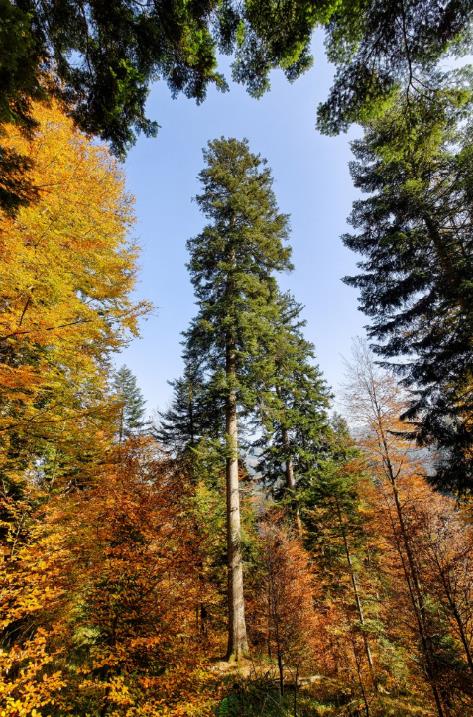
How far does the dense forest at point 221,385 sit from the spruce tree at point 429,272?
0.08 meters

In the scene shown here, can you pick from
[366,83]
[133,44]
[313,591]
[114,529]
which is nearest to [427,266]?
[366,83]

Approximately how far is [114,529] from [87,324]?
5.14 metres

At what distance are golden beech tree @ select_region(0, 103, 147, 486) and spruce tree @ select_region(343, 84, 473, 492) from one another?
7431mm

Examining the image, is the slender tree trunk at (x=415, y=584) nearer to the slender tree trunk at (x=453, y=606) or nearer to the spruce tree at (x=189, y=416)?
the slender tree trunk at (x=453, y=606)

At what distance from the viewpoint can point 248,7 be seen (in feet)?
13.7

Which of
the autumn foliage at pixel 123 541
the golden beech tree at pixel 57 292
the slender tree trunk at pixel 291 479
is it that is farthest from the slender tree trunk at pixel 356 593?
the golden beech tree at pixel 57 292

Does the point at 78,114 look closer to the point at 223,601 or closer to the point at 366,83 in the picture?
the point at 366,83

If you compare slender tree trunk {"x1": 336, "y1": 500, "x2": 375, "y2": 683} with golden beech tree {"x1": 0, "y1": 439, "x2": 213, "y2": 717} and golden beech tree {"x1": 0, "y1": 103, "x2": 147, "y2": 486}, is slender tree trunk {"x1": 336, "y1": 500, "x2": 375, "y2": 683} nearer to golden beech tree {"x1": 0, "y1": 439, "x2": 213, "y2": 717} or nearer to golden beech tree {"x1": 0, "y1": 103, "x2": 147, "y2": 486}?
golden beech tree {"x1": 0, "y1": 439, "x2": 213, "y2": 717}

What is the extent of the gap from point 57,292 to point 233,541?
8.96m

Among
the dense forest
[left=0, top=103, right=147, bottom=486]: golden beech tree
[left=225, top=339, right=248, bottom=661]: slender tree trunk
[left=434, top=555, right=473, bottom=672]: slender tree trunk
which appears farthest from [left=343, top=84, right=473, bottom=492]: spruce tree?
[left=0, top=103, right=147, bottom=486]: golden beech tree

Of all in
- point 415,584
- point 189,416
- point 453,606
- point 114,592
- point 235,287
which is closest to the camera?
point 114,592

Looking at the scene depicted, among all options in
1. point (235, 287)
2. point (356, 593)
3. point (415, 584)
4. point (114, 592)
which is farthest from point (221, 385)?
point (356, 593)

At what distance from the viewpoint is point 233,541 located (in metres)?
10.1

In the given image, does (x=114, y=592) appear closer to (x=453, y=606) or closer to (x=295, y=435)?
(x=453, y=606)
